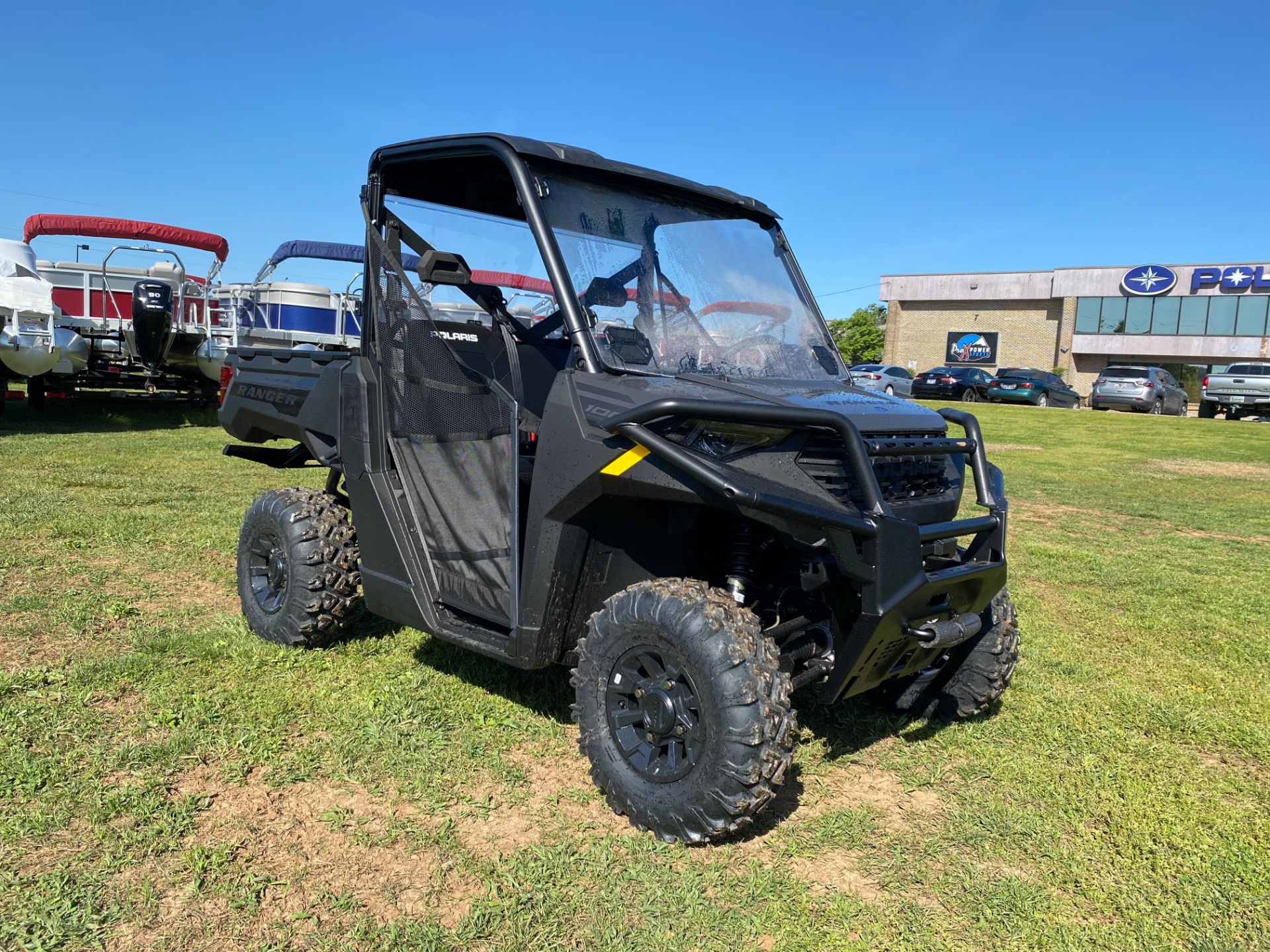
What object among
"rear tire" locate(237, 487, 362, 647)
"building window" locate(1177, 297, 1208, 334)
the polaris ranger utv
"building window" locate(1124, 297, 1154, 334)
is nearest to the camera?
the polaris ranger utv

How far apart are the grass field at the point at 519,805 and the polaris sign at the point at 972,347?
48.2 m

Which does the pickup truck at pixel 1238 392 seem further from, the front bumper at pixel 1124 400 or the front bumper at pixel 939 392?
the front bumper at pixel 939 392

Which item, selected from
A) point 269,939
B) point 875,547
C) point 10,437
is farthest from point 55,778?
point 10,437

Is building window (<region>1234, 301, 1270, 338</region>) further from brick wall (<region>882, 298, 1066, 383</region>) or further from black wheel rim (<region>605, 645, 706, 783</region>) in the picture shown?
black wheel rim (<region>605, 645, 706, 783</region>)

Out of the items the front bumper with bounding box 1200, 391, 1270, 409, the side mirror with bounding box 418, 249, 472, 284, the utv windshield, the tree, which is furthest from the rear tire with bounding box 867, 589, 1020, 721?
the tree

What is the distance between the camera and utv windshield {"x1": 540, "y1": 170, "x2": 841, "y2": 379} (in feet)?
11.4

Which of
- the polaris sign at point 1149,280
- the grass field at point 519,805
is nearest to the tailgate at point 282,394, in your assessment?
the grass field at point 519,805

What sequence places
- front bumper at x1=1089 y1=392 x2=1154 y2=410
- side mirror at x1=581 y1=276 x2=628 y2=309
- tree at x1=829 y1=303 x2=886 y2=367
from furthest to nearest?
tree at x1=829 y1=303 x2=886 y2=367, front bumper at x1=1089 y1=392 x2=1154 y2=410, side mirror at x1=581 y1=276 x2=628 y2=309

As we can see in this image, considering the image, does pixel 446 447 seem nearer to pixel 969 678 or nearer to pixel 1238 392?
pixel 969 678

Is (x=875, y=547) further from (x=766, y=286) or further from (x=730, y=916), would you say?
(x=766, y=286)

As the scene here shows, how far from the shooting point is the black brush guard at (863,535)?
2.78 meters

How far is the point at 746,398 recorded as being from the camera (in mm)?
3176

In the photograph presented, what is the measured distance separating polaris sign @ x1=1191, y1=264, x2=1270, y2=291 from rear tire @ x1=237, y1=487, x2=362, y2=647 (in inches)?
1982

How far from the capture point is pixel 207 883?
2.74m
